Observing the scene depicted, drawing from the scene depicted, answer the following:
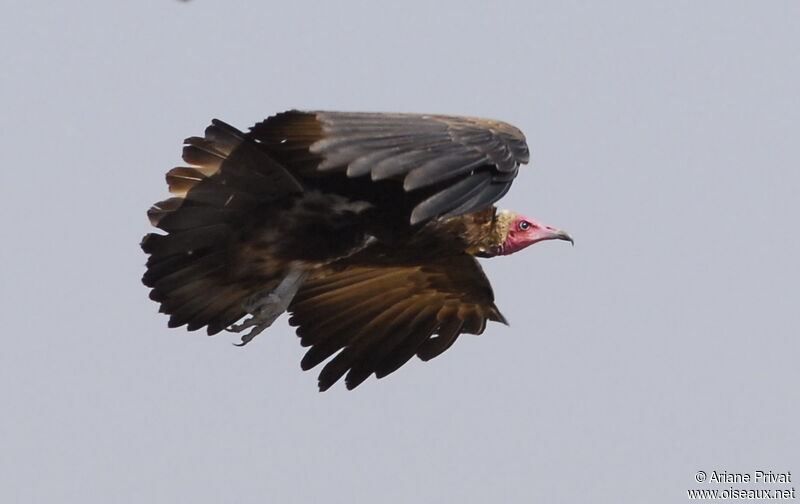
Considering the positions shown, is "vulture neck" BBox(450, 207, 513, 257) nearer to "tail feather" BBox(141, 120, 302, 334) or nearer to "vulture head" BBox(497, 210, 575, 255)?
"vulture head" BBox(497, 210, 575, 255)

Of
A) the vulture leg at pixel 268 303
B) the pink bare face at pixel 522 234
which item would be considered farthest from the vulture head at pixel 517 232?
the vulture leg at pixel 268 303

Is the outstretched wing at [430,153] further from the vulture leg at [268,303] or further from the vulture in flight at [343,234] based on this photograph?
the vulture leg at [268,303]

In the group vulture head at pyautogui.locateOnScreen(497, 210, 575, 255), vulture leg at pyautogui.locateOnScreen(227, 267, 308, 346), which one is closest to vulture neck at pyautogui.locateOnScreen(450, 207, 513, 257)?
vulture head at pyautogui.locateOnScreen(497, 210, 575, 255)

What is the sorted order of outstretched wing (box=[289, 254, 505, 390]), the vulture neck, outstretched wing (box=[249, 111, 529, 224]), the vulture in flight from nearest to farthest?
outstretched wing (box=[249, 111, 529, 224]) < the vulture in flight < the vulture neck < outstretched wing (box=[289, 254, 505, 390])

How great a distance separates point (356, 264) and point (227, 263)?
2.95 feet

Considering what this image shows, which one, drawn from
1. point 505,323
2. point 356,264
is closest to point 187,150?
point 356,264

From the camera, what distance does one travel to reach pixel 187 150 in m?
9.61

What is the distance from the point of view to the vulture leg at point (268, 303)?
10398mm

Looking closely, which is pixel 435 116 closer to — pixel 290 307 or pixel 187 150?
→ pixel 187 150

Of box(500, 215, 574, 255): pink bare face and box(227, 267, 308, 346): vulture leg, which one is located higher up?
box(500, 215, 574, 255): pink bare face

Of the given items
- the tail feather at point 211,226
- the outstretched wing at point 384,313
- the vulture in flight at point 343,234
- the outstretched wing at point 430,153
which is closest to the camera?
the outstretched wing at point 430,153

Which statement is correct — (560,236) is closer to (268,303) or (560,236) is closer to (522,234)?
(522,234)

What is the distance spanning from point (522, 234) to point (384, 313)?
1.01 metres

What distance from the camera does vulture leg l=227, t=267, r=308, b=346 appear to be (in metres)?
10.4
